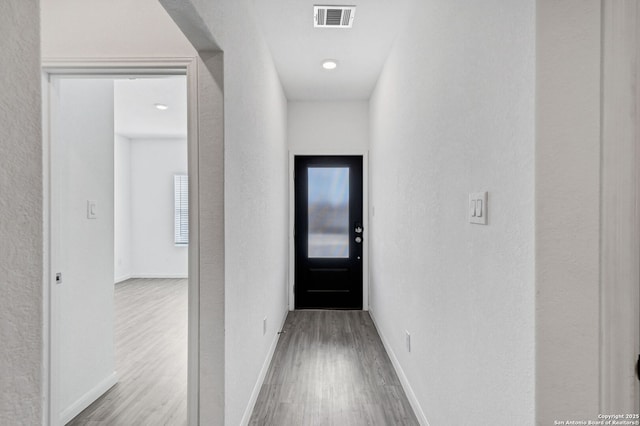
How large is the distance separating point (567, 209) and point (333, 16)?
2.08 meters

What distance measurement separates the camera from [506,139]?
1082 millimetres

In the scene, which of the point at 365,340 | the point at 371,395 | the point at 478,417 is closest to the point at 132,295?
the point at 365,340

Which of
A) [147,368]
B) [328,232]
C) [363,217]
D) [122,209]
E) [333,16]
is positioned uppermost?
[333,16]

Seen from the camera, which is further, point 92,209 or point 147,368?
point 147,368

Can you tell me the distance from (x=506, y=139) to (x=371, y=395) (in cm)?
199

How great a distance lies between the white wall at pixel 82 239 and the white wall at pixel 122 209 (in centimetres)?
424

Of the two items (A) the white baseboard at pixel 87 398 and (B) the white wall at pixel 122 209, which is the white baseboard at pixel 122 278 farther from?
(A) the white baseboard at pixel 87 398

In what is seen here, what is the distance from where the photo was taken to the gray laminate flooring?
211 cm

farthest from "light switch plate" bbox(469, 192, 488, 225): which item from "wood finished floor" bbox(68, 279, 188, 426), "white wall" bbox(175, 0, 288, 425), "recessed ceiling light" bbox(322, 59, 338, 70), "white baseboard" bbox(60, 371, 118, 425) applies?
"white baseboard" bbox(60, 371, 118, 425)

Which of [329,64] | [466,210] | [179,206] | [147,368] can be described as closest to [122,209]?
[179,206]

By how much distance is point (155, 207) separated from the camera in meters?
6.63

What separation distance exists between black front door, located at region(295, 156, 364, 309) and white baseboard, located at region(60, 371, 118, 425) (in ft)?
7.39

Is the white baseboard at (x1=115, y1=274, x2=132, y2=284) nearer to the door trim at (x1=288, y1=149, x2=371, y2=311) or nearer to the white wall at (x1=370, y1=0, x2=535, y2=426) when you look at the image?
the door trim at (x1=288, y1=149, x2=371, y2=311)

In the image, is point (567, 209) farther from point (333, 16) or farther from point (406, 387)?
point (333, 16)
